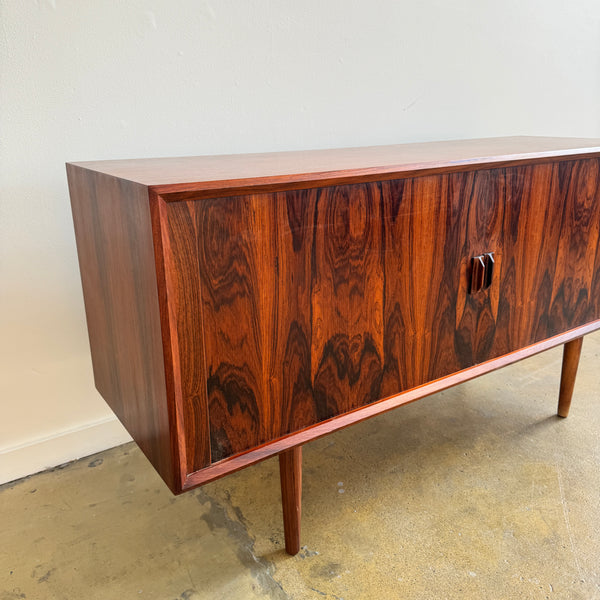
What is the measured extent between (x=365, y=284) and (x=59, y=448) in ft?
2.75

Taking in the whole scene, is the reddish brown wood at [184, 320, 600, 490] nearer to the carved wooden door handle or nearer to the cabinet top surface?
the carved wooden door handle

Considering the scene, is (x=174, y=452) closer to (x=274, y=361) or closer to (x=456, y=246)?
(x=274, y=361)

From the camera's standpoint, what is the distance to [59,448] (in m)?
1.27

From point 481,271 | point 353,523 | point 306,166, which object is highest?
point 306,166

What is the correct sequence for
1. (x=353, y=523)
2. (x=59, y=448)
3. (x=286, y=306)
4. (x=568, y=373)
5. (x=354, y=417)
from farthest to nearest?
1. (x=568, y=373)
2. (x=59, y=448)
3. (x=353, y=523)
4. (x=354, y=417)
5. (x=286, y=306)

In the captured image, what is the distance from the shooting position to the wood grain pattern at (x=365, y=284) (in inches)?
30.1

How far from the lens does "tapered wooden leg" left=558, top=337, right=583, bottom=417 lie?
1.34 metres

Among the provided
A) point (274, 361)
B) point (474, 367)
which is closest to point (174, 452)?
point (274, 361)

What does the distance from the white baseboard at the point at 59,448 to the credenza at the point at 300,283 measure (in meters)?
0.30

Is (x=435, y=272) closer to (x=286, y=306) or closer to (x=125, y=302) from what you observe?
(x=286, y=306)

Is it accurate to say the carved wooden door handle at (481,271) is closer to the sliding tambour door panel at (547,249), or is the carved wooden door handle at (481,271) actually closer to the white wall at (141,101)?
the sliding tambour door panel at (547,249)

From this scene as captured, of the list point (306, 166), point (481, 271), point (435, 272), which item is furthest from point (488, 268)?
point (306, 166)

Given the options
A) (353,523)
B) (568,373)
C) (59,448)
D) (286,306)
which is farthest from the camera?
(568,373)

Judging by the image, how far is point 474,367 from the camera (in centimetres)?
110
